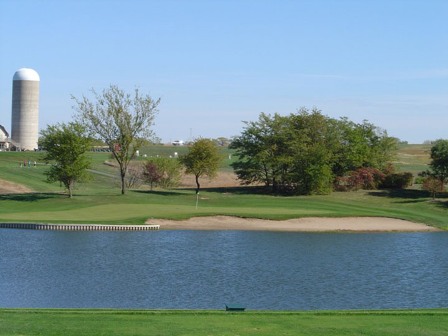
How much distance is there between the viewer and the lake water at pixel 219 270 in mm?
27422

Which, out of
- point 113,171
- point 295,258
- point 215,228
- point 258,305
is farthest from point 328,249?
point 113,171

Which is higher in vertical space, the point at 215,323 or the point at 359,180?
the point at 359,180

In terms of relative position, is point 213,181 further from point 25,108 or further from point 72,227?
point 25,108

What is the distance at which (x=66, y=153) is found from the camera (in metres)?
63.8

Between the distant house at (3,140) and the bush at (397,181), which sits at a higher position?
the distant house at (3,140)

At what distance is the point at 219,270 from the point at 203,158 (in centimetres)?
3830

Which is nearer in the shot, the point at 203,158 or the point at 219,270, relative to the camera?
the point at 219,270

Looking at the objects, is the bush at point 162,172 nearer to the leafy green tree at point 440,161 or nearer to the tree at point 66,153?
the tree at point 66,153

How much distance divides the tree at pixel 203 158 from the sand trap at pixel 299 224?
1703cm

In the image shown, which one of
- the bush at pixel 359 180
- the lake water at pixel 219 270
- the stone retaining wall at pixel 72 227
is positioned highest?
the bush at pixel 359 180

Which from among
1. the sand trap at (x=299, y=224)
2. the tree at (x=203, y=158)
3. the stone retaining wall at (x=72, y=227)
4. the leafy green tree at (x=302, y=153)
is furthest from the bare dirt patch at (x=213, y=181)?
the stone retaining wall at (x=72, y=227)

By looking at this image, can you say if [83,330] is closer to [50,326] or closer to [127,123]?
[50,326]

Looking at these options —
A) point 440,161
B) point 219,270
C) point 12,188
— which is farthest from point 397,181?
point 219,270

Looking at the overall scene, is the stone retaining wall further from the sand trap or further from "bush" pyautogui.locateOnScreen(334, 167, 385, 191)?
"bush" pyautogui.locateOnScreen(334, 167, 385, 191)
